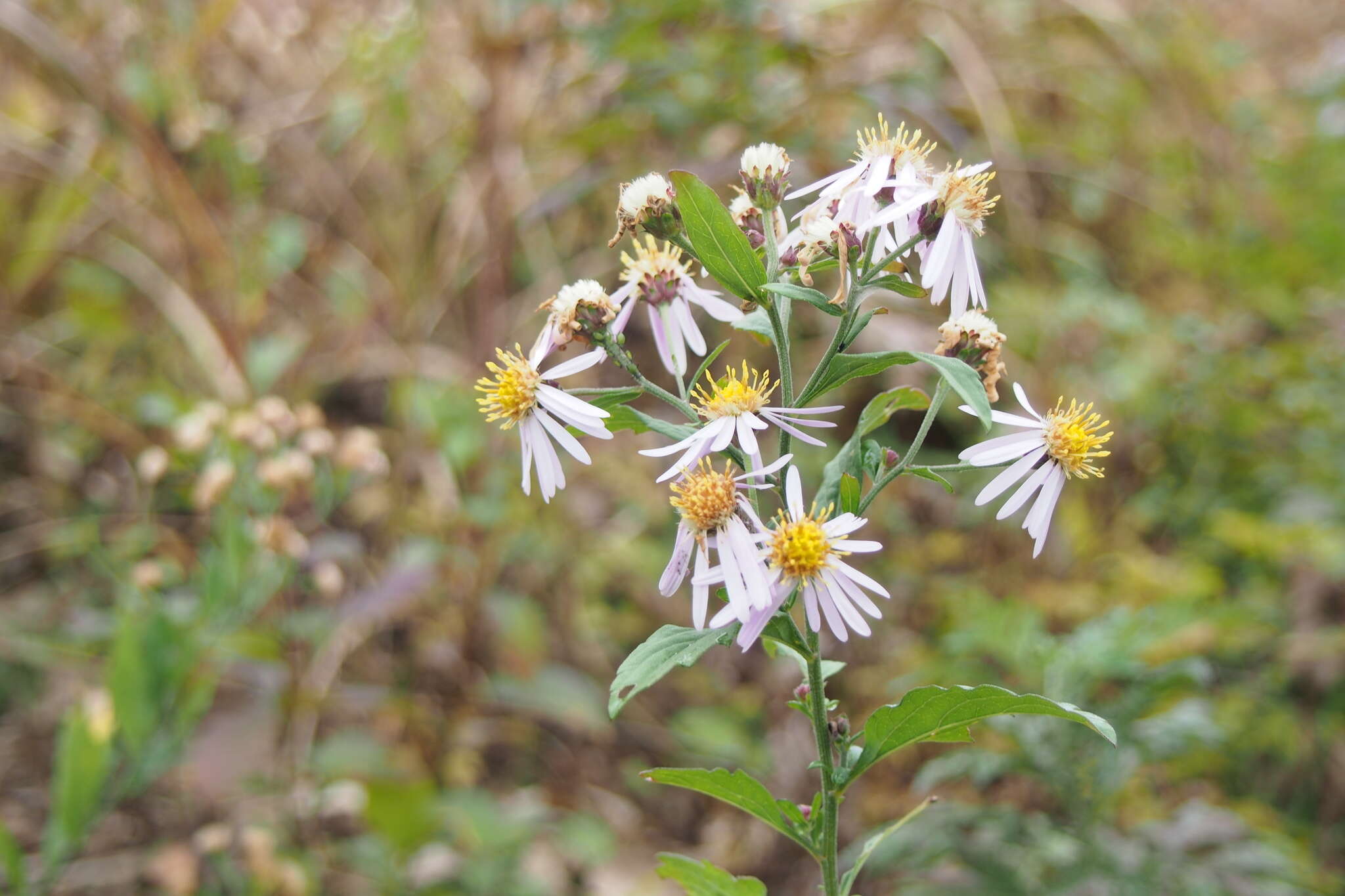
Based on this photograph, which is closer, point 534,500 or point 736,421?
point 736,421

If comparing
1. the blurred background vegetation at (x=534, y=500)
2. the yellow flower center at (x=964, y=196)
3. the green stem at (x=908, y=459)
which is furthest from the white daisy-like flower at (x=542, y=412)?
the blurred background vegetation at (x=534, y=500)

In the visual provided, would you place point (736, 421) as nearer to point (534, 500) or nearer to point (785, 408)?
point (785, 408)

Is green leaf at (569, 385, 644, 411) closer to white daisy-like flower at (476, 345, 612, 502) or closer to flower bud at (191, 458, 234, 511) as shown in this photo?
white daisy-like flower at (476, 345, 612, 502)

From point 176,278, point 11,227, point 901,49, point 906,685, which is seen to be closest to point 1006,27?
point 901,49

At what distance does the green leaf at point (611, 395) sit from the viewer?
819 mm

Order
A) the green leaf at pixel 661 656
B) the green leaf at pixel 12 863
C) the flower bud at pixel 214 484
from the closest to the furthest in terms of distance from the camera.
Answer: the green leaf at pixel 661 656 → the green leaf at pixel 12 863 → the flower bud at pixel 214 484

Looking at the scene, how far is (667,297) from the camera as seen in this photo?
3.07 feet

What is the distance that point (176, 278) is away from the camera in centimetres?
280

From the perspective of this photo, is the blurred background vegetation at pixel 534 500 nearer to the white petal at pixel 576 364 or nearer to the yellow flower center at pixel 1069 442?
the yellow flower center at pixel 1069 442

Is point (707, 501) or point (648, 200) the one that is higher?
point (648, 200)

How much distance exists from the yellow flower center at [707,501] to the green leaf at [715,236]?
0.16m

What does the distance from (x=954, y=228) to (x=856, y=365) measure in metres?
0.16

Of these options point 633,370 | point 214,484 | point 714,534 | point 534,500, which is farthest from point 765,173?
point 534,500

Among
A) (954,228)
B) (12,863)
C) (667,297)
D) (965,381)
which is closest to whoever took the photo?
(965,381)
